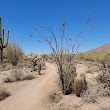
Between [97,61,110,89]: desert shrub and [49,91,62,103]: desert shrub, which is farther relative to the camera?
[97,61,110,89]: desert shrub

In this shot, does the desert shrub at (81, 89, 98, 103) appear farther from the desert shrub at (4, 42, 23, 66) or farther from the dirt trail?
the desert shrub at (4, 42, 23, 66)

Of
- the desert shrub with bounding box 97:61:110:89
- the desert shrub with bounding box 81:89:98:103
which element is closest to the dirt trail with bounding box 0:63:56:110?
the desert shrub with bounding box 81:89:98:103

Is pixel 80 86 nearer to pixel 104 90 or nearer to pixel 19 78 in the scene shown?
pixel 104 90

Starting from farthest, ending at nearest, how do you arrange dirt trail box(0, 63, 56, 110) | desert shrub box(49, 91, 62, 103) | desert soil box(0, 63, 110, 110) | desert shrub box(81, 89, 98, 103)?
desert shrub box(49, 91, 62, 103) < dirt trail box(0, 63, 56, 110) < desert shrub box(81, 89, 98, 103) < desert soil box(0, 63, 110, 110)

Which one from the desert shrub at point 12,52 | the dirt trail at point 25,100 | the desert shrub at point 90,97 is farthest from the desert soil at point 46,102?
the desert shrub at point 12,52

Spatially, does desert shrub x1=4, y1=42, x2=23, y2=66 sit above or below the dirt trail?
above

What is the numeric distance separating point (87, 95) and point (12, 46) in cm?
2772

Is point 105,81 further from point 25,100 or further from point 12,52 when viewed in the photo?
point 12,52

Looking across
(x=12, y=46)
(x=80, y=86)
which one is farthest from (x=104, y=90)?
(x=12, y=46)

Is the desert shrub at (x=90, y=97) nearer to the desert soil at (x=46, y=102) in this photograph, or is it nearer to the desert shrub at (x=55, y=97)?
the desert soil at (x=46, y=102)

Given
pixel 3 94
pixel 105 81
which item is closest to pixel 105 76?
pixel 105 81

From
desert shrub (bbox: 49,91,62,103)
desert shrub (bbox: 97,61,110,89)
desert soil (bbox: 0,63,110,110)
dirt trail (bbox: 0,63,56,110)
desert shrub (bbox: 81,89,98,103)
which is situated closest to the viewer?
desert soil (bbox: 0,63,110,110)

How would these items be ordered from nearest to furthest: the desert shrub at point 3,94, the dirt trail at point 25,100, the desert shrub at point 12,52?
1. the dirt trail at point 25,100
2. the desert shrub at point 3,94
3. the desert shrub at point 12,52

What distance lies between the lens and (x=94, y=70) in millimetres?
18328
